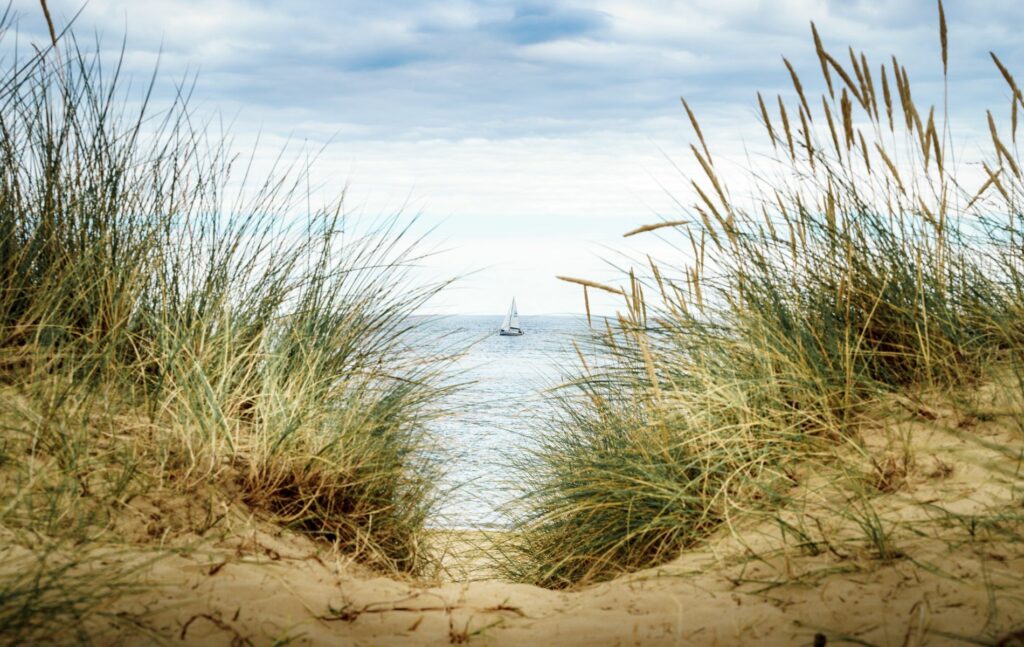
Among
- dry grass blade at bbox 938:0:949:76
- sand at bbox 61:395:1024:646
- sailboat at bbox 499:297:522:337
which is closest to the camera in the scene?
sand at bbox 61:395:1024:646

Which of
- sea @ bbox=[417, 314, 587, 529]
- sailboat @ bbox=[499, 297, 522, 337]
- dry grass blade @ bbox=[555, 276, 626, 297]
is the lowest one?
sailboat @ bbox=[499, 297, 522, 337]

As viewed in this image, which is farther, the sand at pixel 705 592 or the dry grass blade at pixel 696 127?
the dry grass blade at pixel 696 127

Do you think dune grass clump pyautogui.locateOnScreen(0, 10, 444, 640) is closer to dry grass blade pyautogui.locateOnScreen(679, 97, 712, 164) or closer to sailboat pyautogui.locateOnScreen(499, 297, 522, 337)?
dry grass blade pyautogui.locateOnScreen(679, 97, 712, 164)

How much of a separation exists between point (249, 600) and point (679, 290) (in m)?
1.92

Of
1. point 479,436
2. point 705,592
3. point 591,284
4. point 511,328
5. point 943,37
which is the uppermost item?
point 943,37

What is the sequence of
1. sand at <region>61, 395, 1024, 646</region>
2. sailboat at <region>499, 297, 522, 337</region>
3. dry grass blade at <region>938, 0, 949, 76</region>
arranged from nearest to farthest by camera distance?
sand at <region>61, 395, 1024, 646</region>, dry grass blade at <region>938, 0, 949, 76</region>, sailboat at <region>499, 297, 522, 337</region>

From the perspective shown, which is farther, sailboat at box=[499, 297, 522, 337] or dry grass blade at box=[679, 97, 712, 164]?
sailboat at box=[499, 297, 522, 337]

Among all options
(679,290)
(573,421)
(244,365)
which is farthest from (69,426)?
(679,290)

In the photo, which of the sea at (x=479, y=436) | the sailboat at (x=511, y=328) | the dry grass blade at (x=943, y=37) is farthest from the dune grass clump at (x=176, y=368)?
the sailboat at (x=511, y=328)

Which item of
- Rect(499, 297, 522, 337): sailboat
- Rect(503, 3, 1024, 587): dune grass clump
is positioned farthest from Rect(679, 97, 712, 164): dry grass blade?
Rect(499, 297, 522, 337): sailboat

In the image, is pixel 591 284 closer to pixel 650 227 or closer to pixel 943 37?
pixel 650 227

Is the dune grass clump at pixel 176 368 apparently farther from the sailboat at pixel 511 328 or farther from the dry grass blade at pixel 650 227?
the sailboat at pixel 511 328

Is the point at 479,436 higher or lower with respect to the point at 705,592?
lower

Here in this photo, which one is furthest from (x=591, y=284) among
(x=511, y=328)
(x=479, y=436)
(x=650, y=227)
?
(x=511, y=328)
